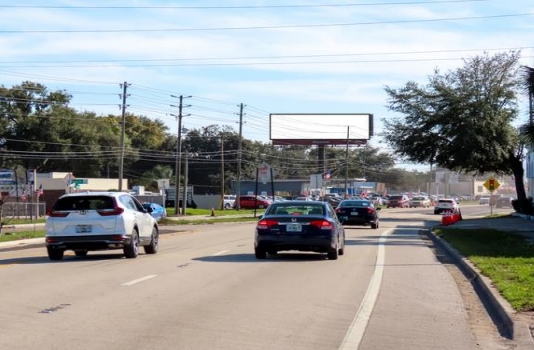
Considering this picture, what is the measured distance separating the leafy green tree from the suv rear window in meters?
35.5

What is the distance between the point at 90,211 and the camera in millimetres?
18766

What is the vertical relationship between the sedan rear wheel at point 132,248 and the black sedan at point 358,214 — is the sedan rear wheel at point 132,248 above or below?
below

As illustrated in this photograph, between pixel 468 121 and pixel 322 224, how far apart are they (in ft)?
115

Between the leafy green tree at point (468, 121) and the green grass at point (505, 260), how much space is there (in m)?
23.1

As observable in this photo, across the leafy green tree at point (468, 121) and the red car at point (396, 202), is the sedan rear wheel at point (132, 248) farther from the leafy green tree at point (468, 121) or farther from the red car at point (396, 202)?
the red car at point (396, 202)

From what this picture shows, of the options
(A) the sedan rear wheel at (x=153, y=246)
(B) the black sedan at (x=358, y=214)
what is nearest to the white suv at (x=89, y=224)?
(A) the sedan rear wheel at (x=153, y=246)

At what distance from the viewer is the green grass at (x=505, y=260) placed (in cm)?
1186

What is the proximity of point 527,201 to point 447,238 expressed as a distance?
25781 mm

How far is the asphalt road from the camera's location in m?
8.83

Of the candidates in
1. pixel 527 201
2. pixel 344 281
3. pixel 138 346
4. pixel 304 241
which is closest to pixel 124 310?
pixel 138 346

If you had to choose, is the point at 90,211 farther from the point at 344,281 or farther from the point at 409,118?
the point at 409,118

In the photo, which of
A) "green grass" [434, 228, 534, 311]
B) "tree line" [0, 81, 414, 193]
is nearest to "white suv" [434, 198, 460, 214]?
"tree line" [0, 81, 414, 193]

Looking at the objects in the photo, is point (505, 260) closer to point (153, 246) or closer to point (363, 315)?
point (363, 315)

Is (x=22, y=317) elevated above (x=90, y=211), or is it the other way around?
(x=90, y=211)
